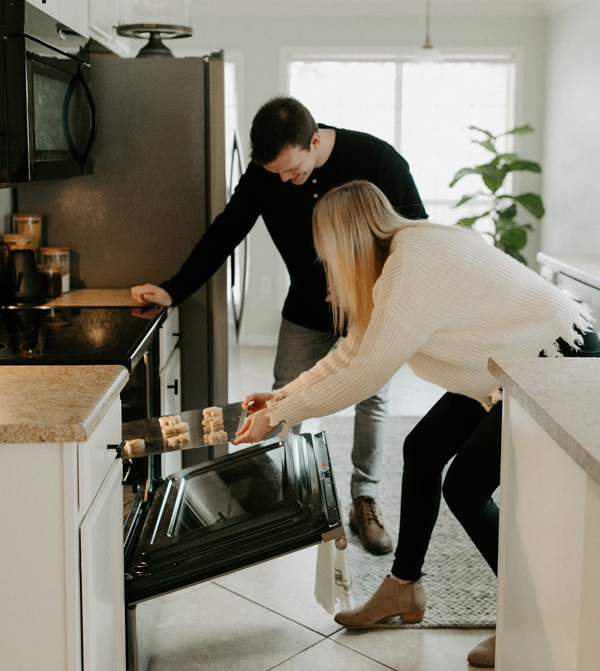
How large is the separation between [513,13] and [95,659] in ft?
17.2

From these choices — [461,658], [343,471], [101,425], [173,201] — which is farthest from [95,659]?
[343,471]

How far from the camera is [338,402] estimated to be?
1768mm

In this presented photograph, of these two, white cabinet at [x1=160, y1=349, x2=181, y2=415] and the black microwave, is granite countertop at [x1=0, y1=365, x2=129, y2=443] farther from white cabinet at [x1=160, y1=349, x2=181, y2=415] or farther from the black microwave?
white cabinet at [x1=160, y1=349, x2=181, y2=415]

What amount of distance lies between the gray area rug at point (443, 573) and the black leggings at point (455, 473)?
0.21 metres

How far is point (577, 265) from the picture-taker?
3.65 m

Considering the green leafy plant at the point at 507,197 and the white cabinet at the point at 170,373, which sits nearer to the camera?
the white cabinet at the point at 170,373

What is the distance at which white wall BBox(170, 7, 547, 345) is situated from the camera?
5504mm

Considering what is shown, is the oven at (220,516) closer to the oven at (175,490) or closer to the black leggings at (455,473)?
the oven at (175,490)

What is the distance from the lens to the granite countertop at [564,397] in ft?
3.34

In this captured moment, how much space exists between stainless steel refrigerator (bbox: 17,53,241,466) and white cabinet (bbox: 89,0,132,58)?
125 mm

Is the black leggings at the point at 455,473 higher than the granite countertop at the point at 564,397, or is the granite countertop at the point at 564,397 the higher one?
the granite countertop at the point at 564,397

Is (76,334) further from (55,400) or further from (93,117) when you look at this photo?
(93,117)

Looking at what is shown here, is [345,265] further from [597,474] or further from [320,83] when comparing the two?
[320,83]

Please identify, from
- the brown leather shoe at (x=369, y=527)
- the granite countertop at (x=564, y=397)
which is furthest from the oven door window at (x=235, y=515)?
the brown leather shoe at (x=369, y=527)
